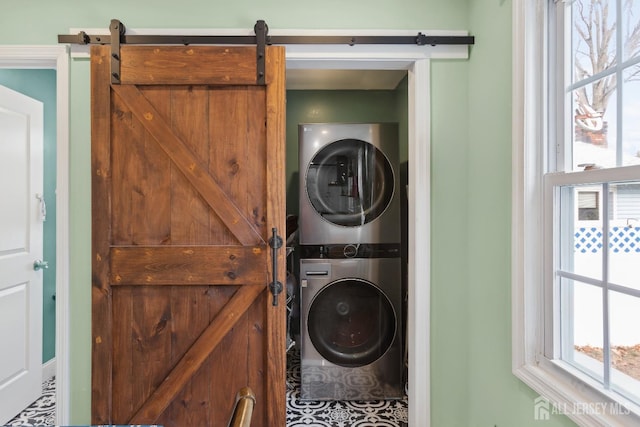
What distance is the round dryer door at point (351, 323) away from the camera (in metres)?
2.41

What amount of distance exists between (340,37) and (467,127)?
2.65ft

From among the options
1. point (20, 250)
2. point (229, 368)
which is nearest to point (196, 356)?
point (229, 368)

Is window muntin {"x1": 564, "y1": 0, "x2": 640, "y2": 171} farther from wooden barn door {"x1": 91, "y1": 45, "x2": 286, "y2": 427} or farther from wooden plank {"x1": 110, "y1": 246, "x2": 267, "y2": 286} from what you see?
wooden plank {"x1": 110, "y1": 246, "x2": 267, "y2": 286}

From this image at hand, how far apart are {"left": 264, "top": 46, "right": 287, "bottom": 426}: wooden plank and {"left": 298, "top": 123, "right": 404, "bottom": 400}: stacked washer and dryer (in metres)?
0.72

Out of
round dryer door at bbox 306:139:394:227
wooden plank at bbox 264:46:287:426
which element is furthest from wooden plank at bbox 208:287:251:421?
round dryer door at bbox 306:139:394:227

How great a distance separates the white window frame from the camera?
1274mm

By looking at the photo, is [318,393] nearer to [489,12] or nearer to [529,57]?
[529,57]

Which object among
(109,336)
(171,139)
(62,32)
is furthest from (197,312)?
(62,32)

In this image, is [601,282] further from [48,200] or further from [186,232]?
[48,200]

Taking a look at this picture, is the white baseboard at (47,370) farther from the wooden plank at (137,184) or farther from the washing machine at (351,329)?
the washing machine at (351,329)

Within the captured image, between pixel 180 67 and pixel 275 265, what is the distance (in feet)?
3.49

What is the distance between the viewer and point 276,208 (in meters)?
1.67

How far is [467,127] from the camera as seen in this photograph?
1.79 metres

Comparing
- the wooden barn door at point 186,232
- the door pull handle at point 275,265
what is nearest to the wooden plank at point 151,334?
the wooden barn door at point 186,232
